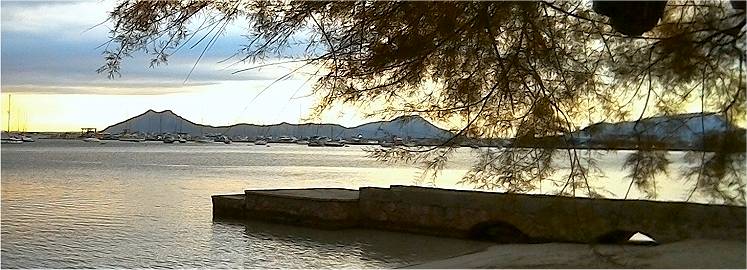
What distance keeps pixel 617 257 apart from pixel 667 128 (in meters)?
1.61

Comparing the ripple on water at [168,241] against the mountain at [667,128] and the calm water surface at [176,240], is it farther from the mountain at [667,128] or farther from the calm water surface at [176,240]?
the mountain at [667,128]

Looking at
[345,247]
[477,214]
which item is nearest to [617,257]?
[477,214]

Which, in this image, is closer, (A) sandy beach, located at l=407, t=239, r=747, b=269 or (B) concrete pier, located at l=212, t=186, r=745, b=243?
(B) concrete pier, located at l=212, t=186, r=745, b=243

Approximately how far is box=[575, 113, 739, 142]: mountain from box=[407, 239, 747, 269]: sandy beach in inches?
23.8

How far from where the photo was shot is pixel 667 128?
2582 mm

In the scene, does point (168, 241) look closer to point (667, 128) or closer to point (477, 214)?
point (477, 214)

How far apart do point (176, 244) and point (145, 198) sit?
23.1 feet

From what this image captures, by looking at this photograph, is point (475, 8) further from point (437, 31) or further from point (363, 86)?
point (363, 86)

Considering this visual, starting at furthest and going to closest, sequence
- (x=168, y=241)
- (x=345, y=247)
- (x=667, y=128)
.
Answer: (x=168, y=241) → (x=345, y=247) → (x=667, y=128)

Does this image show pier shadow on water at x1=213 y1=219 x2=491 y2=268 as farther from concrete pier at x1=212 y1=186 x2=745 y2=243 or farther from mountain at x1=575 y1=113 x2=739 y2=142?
mountain at x1=575 y1=113 x2=739 y2=142

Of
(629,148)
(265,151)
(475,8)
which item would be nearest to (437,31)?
(475,8)

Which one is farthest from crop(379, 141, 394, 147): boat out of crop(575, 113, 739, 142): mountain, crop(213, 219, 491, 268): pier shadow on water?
crop(213, 219, 491, 268): pier shadow on water

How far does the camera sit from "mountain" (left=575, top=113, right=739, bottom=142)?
2.42 metres

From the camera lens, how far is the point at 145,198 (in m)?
16.1
